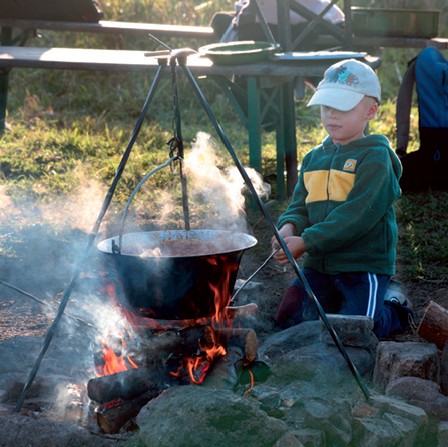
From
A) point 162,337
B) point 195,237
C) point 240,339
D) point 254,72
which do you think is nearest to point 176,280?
point 162,337

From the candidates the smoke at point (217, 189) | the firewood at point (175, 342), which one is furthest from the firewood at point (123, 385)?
the smoke at point (217, 189)

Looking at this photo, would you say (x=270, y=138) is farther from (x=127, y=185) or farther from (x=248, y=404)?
(x=248, y=404)

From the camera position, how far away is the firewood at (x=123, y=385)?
2.84 m

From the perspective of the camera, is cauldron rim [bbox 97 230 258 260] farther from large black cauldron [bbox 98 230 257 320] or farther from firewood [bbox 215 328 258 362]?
firewood [bbox 215 328 258 362]

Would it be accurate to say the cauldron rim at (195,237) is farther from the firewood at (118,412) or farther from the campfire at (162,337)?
the firewood at (118,412)

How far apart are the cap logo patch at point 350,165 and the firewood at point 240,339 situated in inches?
39.4

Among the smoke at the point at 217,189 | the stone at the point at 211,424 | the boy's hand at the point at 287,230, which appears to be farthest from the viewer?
the smoke at the point at 217,189

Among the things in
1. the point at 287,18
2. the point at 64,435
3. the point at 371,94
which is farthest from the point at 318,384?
the point at 287,18

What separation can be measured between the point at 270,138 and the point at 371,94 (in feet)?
15.7

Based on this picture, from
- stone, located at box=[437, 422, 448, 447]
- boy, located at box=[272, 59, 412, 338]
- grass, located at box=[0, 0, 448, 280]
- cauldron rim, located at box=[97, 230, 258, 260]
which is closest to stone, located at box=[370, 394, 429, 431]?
stone, located at box=[437, 422, 448, 447]

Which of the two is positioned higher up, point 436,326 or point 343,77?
point 343,77

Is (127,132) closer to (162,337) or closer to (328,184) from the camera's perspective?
(328,184)

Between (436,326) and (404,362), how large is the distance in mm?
330

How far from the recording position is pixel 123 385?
2.86m
